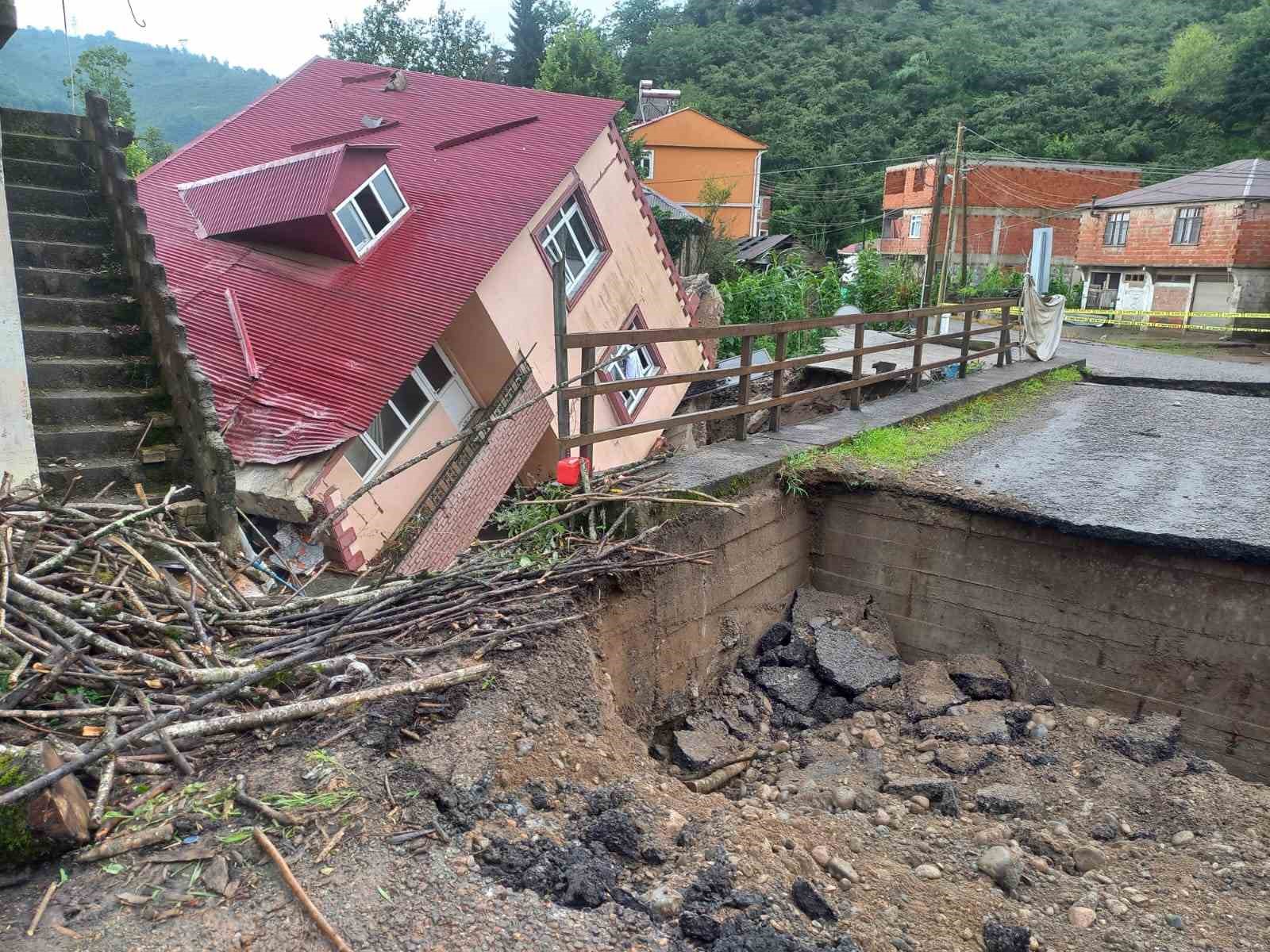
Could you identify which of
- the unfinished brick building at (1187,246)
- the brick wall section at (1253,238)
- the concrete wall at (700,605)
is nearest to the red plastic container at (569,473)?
the concrete wall at (700,605)

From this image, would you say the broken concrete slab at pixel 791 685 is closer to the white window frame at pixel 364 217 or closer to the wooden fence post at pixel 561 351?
the wooden fence post at pixel 561 351

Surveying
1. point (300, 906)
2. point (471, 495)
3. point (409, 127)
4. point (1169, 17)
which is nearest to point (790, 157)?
point (1169, 17)

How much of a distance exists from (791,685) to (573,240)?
454 inches

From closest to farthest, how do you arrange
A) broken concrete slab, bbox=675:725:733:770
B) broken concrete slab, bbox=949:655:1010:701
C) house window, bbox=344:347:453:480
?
broken concrete slab, bbox=675:725:733:770, broken concrete slab, bbox=949:655:1010:701, house window, bbox=344:347:453:480

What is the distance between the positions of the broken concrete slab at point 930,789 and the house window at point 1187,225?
3394cm

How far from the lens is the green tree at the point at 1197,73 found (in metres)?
47.2

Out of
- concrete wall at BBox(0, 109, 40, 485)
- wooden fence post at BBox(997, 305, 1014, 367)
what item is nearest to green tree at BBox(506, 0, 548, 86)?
wooden fence post at BBox(997, 305, 1014, 367)

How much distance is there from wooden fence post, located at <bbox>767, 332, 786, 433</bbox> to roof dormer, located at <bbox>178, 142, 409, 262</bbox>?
8.31 meters

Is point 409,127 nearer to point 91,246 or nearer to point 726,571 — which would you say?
point 91,246

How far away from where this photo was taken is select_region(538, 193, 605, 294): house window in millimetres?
14312

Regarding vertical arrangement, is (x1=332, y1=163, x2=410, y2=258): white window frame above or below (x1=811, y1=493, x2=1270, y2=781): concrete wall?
above

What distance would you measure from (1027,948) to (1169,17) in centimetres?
8144

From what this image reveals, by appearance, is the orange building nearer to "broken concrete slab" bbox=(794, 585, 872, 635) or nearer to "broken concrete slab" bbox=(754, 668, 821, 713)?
"broken concrete slab" bbox=(794, 585, 872, 635)

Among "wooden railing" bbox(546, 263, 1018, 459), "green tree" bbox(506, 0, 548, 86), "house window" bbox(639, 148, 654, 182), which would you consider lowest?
"wooden railing" bbox(546, 263, 1018, 459)
